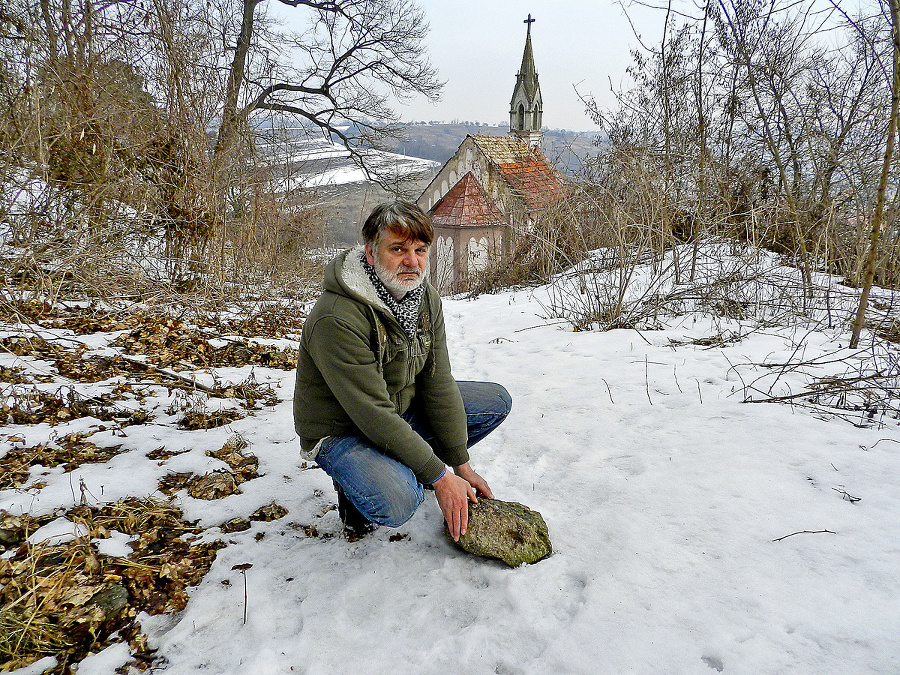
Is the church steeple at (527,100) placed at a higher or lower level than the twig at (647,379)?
higher

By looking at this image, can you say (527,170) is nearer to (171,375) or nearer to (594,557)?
(171,375)

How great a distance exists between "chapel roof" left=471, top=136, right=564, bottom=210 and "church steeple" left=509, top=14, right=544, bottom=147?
227 inches

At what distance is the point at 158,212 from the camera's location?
5703 millimetres

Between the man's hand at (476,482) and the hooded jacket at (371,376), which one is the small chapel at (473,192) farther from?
the man's hand at (476,482)

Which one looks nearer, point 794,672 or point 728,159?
point 794,672

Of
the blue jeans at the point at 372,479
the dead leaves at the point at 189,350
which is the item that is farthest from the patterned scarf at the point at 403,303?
the dead leaves at the point at 189,350

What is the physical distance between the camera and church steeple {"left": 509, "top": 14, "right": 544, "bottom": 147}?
81.7ft

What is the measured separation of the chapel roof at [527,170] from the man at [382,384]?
201 inches

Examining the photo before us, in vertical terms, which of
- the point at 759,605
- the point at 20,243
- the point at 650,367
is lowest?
the point at 759,605

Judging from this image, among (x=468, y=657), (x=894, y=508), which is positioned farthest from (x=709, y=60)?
(x=468, y=657)

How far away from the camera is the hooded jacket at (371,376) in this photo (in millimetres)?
1839

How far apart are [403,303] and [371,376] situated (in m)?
0.35

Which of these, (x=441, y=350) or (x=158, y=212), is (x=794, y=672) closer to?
(x=441, y=350)

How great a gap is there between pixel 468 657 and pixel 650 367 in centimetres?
281
